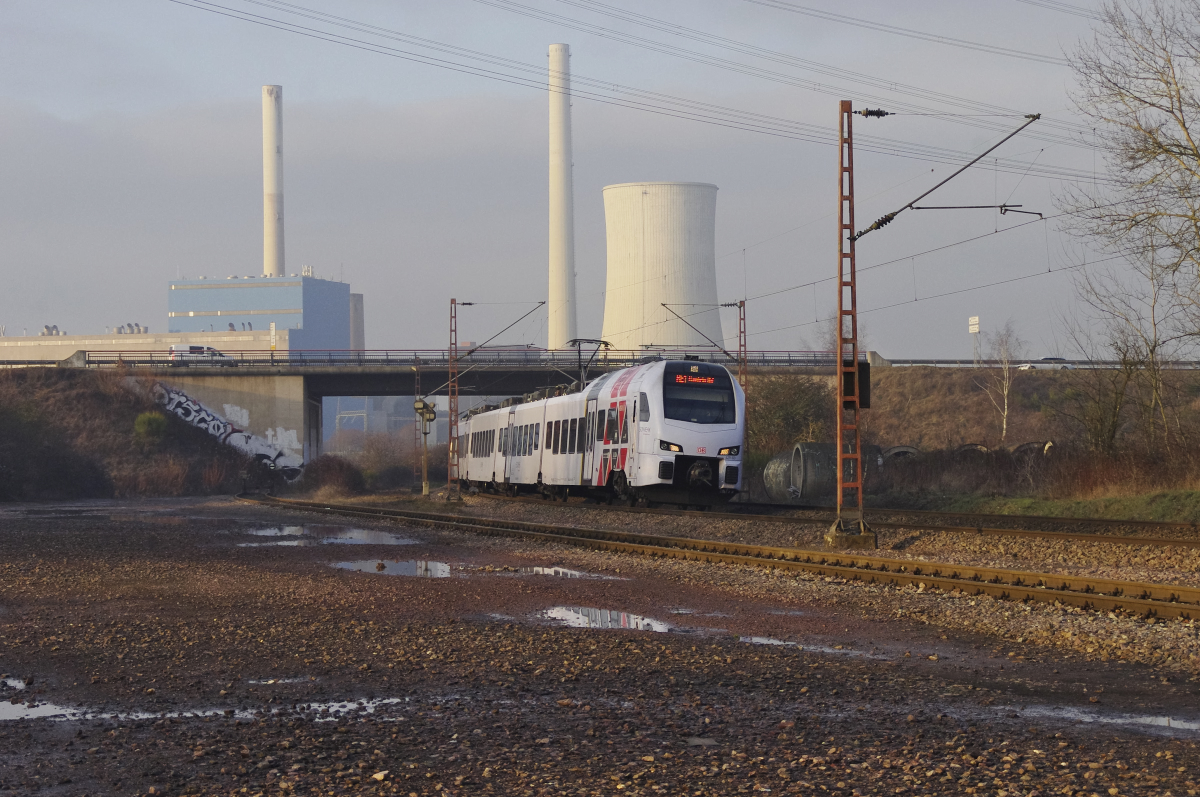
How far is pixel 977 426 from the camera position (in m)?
78.6

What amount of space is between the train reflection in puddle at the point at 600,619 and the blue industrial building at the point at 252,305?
157165 millimetres

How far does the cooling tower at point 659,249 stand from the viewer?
7112 cm

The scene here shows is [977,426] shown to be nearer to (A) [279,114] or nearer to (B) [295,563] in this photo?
(B) [295,563]

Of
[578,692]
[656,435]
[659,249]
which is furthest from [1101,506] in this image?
[659,249]

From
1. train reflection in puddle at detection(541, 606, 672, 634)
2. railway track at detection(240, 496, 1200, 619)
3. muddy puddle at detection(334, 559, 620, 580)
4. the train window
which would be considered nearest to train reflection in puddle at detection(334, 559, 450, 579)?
muddy puddle at detection(334, 559, 620, 580)

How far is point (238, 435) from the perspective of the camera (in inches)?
2810

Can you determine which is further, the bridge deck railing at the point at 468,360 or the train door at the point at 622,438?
the bridge deck railing at the point at 468,360

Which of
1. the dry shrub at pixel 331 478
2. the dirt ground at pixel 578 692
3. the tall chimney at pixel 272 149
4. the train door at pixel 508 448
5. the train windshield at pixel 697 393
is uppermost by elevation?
the tall chimney at pixel 272 149

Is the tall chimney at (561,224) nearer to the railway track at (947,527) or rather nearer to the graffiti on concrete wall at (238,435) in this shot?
the graffiti on concrete wall at (238,435)

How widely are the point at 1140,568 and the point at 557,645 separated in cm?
974

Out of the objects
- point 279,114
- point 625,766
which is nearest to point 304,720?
point 625,766

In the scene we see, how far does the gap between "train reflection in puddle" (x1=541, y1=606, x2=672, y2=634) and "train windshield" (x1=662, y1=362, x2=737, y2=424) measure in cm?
1433

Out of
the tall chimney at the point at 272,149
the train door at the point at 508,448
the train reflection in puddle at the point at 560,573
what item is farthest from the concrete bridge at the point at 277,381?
the tall chimney at the point at 272,149

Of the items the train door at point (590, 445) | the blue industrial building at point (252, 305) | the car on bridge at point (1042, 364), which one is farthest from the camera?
the blue industrial building at point (252, 305)
